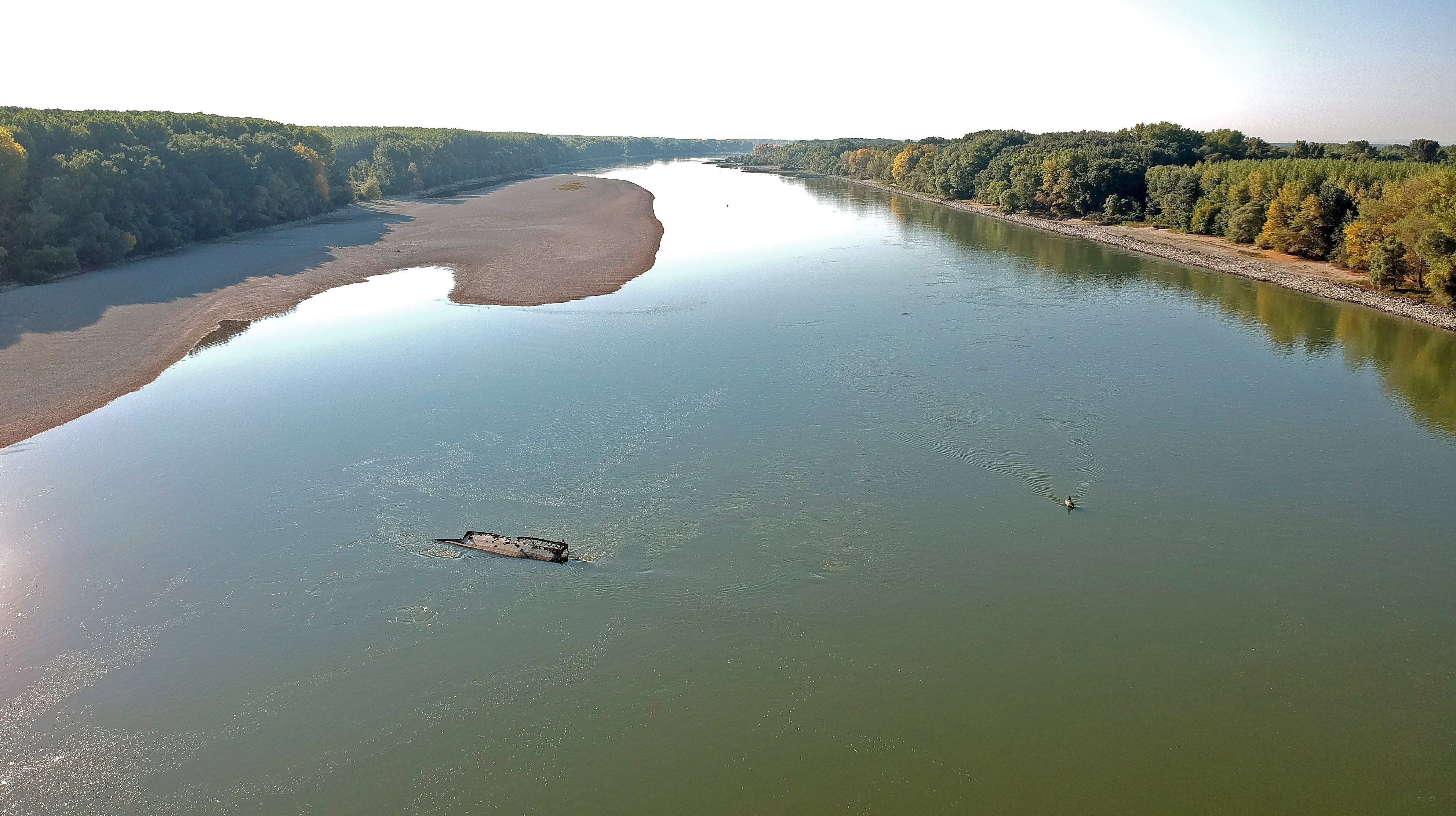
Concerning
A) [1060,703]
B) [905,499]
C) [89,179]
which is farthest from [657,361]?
[89,179]

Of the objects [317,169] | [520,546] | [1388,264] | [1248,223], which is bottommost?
[520,546]

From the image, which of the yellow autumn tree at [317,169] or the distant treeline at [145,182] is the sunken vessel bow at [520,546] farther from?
the yellow autumn tree at [317,169]

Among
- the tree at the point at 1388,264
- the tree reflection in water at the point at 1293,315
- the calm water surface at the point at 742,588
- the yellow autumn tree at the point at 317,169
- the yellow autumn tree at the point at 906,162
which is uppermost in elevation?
the yellow autumn tree at the point at 906,162

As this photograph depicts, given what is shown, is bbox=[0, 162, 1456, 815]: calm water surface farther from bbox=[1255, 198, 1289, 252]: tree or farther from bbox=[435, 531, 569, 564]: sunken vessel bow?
bbox=[1255, 198, 1289, 252]: tree

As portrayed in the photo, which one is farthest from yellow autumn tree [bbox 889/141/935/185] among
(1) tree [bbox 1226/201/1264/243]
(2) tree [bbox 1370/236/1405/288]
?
(2) tree [bbox 1370/236/1405/288]

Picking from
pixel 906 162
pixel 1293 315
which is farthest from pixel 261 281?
pixel 906 162

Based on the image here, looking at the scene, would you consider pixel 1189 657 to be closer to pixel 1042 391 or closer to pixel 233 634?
pixel 1042 391

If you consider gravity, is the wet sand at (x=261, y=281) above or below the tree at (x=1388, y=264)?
below

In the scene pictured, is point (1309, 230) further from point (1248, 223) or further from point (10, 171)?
Result: point (10, 171)

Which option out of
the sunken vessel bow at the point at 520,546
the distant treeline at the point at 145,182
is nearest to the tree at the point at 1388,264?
the sunken vessel bow at the point at 520,546
